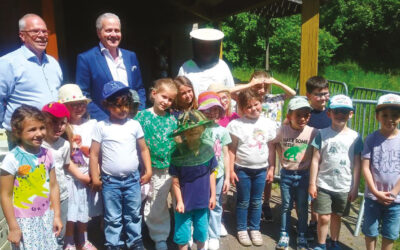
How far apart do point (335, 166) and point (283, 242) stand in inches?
36.7

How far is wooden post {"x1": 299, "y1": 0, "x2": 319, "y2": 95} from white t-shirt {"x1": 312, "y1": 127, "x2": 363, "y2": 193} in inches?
40.3

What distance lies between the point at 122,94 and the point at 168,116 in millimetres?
515

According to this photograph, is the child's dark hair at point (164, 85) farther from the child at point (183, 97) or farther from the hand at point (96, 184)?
the hand at point (96, 184)

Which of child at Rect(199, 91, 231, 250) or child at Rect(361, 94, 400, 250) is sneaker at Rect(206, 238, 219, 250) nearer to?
child at Rect(199, 91, 231, 250)

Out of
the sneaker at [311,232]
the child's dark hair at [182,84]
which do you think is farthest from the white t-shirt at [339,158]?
the child's dark hair at [182,84]

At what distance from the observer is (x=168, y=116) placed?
328 centimetres

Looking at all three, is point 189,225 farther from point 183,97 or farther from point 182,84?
point 182,84

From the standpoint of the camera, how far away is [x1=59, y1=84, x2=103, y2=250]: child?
3.04m

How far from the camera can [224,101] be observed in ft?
11.8

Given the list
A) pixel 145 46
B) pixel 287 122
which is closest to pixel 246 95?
pixel 287 122

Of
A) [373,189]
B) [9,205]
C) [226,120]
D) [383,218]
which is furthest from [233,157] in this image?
[9,205]

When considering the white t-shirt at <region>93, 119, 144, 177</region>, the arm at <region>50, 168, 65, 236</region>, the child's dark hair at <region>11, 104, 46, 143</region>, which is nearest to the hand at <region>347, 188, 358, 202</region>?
the white t-shirt at <region>93, 119, 144, 177</region>

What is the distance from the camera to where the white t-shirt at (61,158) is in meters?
2.84

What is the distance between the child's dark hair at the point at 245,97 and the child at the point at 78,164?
1.41m
